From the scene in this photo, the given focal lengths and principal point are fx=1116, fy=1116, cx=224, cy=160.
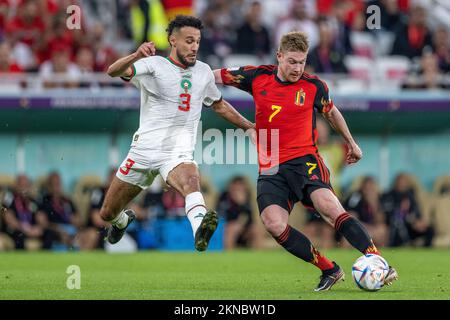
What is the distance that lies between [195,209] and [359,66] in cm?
1103

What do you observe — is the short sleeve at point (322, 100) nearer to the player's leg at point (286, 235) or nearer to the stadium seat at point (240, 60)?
the player's leg at point (286, 235)

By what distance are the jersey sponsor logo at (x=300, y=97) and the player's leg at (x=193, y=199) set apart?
1.21 meters

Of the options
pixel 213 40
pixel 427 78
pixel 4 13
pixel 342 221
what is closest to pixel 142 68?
pixel 342 221

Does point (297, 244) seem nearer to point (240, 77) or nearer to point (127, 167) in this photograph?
point (240, 77)

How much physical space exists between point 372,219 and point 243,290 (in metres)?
9.30

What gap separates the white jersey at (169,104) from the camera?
442 inches

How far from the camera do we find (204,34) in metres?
20.7

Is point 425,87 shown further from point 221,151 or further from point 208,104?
point 208,104

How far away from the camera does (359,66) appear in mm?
20953

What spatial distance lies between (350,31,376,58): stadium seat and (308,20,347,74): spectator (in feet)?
4.13

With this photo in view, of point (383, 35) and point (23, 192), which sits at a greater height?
point (383, 35)

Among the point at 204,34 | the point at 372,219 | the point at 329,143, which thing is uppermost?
the point at 204,34
